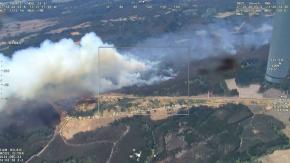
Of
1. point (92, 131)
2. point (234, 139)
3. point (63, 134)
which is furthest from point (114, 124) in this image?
point (234, 139)

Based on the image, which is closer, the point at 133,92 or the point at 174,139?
the point at 174,139

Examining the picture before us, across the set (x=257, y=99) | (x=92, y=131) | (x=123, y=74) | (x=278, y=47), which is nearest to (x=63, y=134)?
(x=92, y=131)

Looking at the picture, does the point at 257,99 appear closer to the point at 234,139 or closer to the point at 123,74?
the point at 234,139

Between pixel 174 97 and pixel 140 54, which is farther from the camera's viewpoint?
pixel 140 54

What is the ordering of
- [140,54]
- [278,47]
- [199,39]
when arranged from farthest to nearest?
[199,39], [140,54], [278,47]

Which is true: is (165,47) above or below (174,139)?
above

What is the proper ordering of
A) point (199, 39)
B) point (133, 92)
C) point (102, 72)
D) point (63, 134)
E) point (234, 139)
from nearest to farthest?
point (234, 139)
point (63, 134)
point (133, 92)
point (102, 72)
point (199, 39)

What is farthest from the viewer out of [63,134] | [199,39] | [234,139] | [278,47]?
[199,39]

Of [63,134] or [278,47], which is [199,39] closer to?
[278,47]

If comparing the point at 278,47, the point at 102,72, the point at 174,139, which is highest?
the point at 278,47
